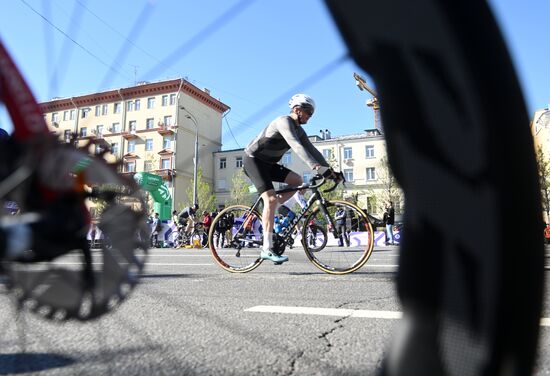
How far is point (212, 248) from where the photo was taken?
5391 mm

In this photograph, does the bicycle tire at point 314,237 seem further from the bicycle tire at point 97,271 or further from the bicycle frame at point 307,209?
the bicycle tire at point 97,271

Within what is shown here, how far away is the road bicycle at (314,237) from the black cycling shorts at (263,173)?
17cm

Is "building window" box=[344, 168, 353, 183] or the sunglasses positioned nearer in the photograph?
the sunglasses

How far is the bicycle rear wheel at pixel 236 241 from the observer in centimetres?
523

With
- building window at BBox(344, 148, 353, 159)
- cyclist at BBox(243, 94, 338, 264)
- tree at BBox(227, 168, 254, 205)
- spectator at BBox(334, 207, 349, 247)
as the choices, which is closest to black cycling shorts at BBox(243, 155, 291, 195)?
cyclist at BBox(243, 94, 338, 264)

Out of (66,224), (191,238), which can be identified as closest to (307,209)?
(66,224)

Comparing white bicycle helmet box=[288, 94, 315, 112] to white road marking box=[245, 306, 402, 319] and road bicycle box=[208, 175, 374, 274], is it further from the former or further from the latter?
white road marking box=[245, 306, 402, 319]

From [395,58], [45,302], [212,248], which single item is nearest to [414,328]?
[395,58]

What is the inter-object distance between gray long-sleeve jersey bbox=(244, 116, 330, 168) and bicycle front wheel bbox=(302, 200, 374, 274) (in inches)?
27.4

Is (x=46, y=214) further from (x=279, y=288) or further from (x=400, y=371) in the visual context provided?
(x=279, y=288)

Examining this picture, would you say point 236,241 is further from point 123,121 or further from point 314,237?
point 123,121

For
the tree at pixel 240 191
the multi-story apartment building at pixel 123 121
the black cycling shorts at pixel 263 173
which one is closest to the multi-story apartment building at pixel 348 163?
the tree at pixel 240 191

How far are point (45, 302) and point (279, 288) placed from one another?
2.73 m

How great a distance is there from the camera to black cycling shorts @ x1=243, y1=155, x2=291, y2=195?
Result: 15.4ft
